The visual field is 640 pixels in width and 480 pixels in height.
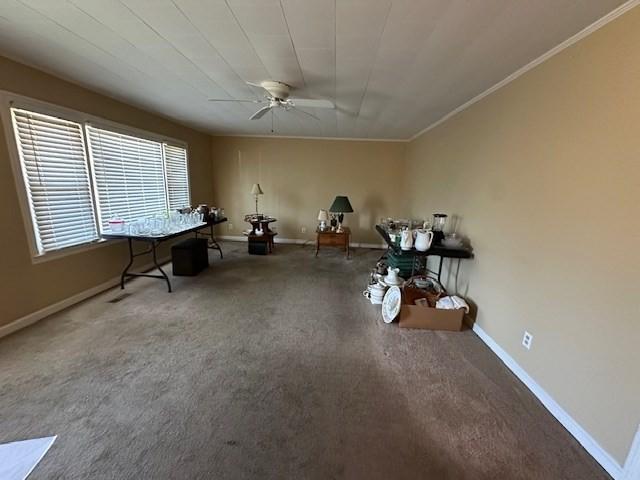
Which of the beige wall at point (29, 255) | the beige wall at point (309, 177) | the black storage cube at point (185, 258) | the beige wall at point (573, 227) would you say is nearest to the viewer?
the beige wall at point (573, 227)

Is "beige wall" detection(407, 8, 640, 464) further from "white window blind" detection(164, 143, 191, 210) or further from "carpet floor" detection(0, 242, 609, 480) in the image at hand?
"white window blind" detection(164, 143, 191, 210)

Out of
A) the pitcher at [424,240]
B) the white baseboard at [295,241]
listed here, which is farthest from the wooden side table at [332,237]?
the pitcher at [424,240]

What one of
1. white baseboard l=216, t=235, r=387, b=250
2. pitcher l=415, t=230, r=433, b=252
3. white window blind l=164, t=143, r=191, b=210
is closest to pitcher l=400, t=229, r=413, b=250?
pitcher l=415, t=230, r=433, b=252

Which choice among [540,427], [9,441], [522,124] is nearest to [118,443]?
[9,441]

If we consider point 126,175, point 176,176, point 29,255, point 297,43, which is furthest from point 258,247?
point 297,43

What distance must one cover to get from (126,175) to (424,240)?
393 cm

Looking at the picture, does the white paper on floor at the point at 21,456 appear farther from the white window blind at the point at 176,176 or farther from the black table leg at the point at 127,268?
the white window blind at the point at 176,176

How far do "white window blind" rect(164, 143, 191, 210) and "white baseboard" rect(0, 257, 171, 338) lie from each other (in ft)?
5.62

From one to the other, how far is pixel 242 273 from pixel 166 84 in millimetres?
2533

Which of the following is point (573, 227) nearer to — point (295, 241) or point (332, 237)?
point (332, 237)

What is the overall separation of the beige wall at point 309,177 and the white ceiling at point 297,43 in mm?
2636

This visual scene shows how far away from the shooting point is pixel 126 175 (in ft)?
11.9

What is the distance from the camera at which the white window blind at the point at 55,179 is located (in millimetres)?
2424

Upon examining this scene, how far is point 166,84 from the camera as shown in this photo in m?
2.75
